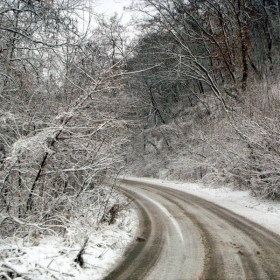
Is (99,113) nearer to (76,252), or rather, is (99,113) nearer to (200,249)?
(76,252)

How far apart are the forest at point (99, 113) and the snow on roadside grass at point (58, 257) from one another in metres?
0.44

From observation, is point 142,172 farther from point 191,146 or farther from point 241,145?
point 241,145

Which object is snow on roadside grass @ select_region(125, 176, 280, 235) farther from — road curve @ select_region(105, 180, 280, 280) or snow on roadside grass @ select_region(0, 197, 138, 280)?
snow on roadside grass @ select_region(0, 197, 138, 280)

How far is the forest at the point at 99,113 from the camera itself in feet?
22.0

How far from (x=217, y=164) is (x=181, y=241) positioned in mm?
12085

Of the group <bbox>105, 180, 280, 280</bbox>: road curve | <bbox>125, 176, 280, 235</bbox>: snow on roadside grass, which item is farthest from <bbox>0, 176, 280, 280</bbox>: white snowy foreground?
<bbox>105, 180, 280, 280</bbox>: road curve

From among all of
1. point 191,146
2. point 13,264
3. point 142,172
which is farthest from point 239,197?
point 142,172

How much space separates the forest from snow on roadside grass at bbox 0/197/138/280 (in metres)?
0.44

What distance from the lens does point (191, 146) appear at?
2391 cm

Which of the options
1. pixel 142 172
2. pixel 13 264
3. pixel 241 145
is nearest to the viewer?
pixel 13 264

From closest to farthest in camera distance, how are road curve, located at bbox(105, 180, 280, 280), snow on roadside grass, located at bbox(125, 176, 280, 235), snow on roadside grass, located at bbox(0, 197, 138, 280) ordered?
snow on roadside grass, located at bbox(0, 197, 138, 280)
road curve, located at bbox(105, 180, 280, 280)
snow on roadside grass, located at bbox(125, 176, 280, 235)

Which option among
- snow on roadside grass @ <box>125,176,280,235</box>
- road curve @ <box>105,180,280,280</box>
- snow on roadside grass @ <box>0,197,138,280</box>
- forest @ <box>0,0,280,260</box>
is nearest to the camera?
snow on roadside grass @ <box>0,197,138,280</box>

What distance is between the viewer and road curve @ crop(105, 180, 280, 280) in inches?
228

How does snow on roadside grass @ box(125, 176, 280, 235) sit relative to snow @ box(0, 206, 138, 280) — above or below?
above
